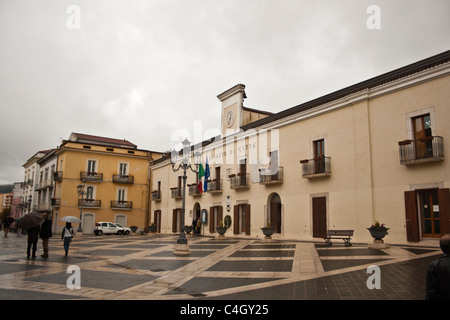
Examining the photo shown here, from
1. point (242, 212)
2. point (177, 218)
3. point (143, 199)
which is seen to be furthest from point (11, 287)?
point (143, 199)

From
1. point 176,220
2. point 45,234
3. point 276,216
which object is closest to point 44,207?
point 176,220

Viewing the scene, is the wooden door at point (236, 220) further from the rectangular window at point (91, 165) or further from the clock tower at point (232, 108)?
the rectangular window at point (91, 165)

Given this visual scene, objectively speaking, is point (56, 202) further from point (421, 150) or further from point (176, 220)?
point (421, 150)

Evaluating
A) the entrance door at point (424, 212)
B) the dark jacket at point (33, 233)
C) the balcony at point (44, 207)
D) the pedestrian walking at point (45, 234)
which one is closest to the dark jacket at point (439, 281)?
the pedestrian walking at point (45, 234)

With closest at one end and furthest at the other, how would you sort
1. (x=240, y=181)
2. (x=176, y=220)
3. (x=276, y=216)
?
(x=276, y=216), (x=240, y=181), (x=176, y=220)

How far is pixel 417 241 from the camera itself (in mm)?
15906

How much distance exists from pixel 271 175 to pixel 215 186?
22.6 ft

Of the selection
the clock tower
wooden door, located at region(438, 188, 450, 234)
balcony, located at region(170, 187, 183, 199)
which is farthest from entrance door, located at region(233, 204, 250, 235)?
wooden door, located at region(438, 188, 450, 234)

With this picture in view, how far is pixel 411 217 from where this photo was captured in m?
16.3

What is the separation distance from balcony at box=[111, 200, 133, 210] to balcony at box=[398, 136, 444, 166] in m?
33.6

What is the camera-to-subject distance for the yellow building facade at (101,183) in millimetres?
41062

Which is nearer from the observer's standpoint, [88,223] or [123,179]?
[88,223]

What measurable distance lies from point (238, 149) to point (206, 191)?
489cm
